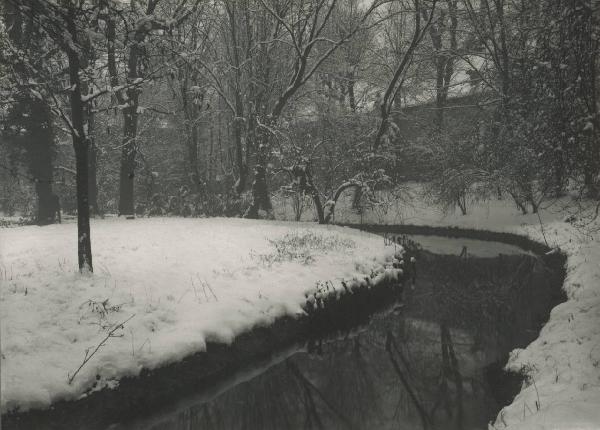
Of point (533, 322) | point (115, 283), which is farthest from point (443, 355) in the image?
point (115, 283)

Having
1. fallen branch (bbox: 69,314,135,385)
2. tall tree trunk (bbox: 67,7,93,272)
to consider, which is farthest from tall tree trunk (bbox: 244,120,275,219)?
fallen branch (bbox: 69,314,135,385)

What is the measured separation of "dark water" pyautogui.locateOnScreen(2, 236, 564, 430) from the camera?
6543mm

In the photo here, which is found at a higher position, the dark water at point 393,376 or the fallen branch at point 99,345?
the fallen branch at point 99,345

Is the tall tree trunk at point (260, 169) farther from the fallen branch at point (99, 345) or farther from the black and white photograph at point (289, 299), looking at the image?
the fallen branch at point (99, 345)

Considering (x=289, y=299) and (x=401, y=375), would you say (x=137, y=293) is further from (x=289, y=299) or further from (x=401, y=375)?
(x=401, y=375)

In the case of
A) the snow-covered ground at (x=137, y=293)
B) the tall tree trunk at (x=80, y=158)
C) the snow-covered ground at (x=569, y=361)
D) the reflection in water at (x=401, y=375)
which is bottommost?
the reflection in water at (x=401, y=375)

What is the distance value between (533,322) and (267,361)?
5.75 meters

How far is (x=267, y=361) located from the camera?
8.20m

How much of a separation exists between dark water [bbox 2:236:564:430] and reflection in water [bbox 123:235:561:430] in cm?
2

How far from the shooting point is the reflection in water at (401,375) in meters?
6.57

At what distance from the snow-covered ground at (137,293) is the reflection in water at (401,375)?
96 centimetres

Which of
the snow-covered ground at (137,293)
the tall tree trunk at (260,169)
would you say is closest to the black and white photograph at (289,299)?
the snow-covered ground at (137,293)

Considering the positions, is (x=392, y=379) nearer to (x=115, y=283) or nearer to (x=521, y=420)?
(x=521, y=420)

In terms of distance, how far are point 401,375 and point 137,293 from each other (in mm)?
4796
